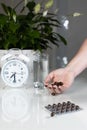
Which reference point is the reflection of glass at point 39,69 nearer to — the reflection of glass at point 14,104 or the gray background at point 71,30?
the reflection of glass at point 14,104

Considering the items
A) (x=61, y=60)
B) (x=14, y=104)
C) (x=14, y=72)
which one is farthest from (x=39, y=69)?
(x=61, y=60)

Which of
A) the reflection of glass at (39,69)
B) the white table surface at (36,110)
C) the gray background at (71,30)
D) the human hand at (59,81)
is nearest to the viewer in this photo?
the white table surface at (36,110)

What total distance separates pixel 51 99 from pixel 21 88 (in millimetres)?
197

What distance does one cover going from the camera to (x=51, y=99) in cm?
99

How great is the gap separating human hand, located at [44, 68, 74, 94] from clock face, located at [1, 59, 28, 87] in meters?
0.12

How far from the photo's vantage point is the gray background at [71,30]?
1.70 m

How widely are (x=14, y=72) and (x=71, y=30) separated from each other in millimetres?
742

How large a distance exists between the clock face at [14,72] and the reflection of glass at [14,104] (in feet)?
0.13

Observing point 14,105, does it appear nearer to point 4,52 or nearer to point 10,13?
point 4,52

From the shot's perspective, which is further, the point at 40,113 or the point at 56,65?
the point at 56,65

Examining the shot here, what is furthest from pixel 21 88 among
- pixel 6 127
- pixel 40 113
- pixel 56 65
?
pixel 56 65

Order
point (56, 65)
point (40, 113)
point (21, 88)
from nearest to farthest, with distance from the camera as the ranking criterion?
1. point (40, 113)
2. point (21, 88)
3. point (56, 65)

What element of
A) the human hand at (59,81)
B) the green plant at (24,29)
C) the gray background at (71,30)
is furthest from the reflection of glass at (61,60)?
the human hand at (59,81)

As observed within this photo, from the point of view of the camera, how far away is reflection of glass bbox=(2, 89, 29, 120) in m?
0.84
